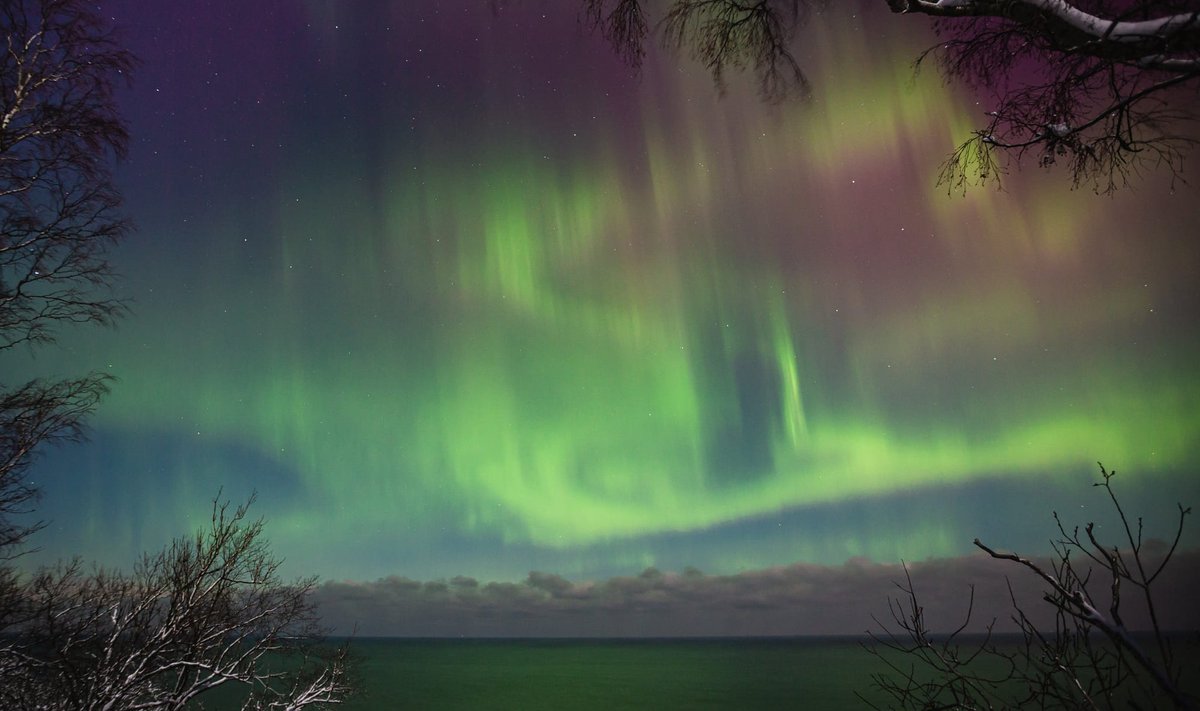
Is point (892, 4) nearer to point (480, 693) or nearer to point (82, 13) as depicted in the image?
point (82, 13)

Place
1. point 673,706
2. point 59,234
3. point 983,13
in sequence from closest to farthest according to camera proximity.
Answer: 1. point 983,13
2. point 59,234
3. point 673,706

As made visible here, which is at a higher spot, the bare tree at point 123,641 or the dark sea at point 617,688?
the bare tree at point 123,641

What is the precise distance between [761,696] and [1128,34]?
7103 centimetres

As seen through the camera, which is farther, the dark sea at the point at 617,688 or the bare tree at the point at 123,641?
the dark sea at the point at 617,688

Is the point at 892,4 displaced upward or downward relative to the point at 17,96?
downward

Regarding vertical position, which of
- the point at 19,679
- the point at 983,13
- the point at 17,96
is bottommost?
→ the point at 19,679

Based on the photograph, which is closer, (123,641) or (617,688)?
(123,641)

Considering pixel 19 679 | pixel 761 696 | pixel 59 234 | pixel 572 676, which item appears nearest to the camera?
pixel 19 679

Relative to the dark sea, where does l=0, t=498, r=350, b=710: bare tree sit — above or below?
above

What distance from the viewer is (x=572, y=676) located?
8756cm

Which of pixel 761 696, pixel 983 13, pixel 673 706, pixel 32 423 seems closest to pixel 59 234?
pixel 32 423

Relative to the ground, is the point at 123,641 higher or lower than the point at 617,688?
higher

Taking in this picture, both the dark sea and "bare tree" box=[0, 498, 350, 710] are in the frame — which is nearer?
"bare tree" box=[0, 498, 350, 710]

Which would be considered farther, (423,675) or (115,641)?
(423,675)
